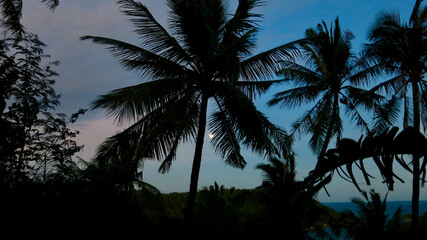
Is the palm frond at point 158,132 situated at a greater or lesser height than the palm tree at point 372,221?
greater

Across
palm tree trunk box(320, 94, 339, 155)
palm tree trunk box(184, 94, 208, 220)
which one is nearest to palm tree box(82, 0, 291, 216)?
palm tree trunk box(184, 94, 208, 220)

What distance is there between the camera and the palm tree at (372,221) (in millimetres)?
18109

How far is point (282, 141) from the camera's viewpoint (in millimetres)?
11703

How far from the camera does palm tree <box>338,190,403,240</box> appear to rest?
59.4 feet

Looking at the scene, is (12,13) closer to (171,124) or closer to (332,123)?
(171,124)

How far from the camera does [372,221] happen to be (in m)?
18.3

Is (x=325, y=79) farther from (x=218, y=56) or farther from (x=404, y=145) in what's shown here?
(x=404, y=145)

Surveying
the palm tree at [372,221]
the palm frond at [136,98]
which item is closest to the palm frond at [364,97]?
the palm tree at [372,221]

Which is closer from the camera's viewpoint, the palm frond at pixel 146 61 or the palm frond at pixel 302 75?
the palm frond at pixel 146 61

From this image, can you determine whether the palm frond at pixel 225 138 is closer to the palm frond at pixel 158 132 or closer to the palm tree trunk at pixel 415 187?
the palm frond at pixel 158 132

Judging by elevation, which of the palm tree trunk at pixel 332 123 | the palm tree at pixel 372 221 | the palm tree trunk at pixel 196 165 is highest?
the palm tree trunk at pixel 332 123

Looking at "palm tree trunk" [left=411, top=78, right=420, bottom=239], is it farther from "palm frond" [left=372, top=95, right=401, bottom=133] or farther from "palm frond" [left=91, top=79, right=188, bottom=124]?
"palm frond" [left=91, top=79, right=188, bottom=124]

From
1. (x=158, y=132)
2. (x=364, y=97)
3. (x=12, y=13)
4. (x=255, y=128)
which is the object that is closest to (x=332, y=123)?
(x=364, y=97)

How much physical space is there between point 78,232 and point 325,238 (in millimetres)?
11730
